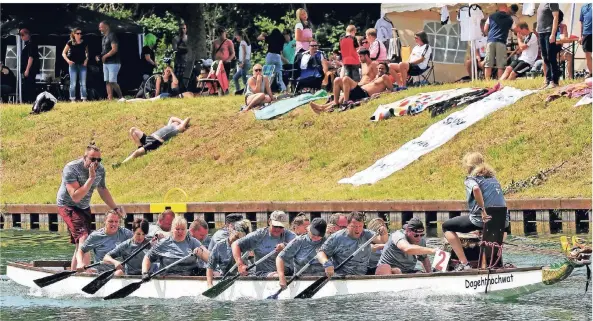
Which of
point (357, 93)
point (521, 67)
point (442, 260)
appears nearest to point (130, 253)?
point (442, 260)

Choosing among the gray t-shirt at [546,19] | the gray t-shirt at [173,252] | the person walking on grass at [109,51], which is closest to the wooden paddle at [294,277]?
the gray t-shirt at [173,252]

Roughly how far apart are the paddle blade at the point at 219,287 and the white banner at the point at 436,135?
10341mm

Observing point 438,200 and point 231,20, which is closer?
point 438,200

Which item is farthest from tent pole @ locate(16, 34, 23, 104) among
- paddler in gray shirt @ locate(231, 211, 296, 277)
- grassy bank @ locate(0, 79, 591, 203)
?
paddler in gray shirt @ locate(231, 211, 296, 277)

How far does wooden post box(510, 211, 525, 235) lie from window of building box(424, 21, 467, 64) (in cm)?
1200

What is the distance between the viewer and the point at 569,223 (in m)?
27.8

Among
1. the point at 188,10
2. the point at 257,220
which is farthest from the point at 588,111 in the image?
the point at 188,10

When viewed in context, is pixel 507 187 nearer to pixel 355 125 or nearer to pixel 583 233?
pixel 583 233

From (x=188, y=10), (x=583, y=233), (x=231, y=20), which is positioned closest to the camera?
(x=583, y=233)

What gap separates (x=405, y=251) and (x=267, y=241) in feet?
6.61

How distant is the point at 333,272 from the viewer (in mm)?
20812

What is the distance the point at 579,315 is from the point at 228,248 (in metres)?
5.00

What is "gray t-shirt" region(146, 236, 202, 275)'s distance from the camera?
21688 millimetres

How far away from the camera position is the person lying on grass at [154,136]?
37031 mm
